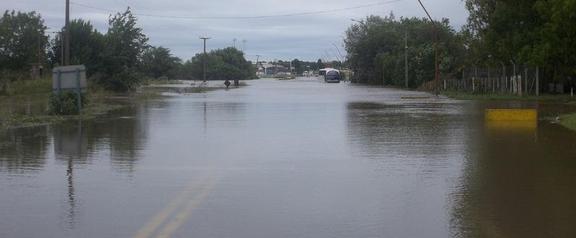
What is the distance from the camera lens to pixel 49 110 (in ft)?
86.8

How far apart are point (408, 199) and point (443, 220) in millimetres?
1235

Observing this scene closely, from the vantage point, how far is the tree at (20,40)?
53.6 m

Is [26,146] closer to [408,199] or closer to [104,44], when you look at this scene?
[408,199]

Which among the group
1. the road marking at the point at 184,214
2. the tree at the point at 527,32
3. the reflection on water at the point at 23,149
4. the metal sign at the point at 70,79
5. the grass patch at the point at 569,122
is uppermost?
the tree at the point at 527,32

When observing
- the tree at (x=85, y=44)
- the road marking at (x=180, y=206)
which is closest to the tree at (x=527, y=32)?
the road marking at (x=180, y=206)

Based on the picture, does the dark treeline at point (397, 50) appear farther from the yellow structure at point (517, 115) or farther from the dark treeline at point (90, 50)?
the yellow structure at point (517, 115)

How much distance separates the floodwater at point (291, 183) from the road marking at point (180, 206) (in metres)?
0.02

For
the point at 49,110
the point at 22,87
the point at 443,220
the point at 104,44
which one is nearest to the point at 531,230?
the point at 443,220

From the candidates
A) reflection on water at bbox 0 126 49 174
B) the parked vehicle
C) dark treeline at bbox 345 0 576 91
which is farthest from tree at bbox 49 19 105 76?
the parked vehicle

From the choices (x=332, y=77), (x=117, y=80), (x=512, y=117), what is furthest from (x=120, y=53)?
(x=332, y=77)

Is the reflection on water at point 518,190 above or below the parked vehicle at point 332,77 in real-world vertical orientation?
below

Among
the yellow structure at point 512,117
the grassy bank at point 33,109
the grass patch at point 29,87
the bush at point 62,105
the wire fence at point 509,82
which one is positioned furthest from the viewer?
the grass patch at point 29,87

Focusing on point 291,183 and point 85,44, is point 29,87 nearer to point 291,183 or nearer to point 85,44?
point 85,44

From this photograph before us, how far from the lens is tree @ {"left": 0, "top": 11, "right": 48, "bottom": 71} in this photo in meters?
53.6
